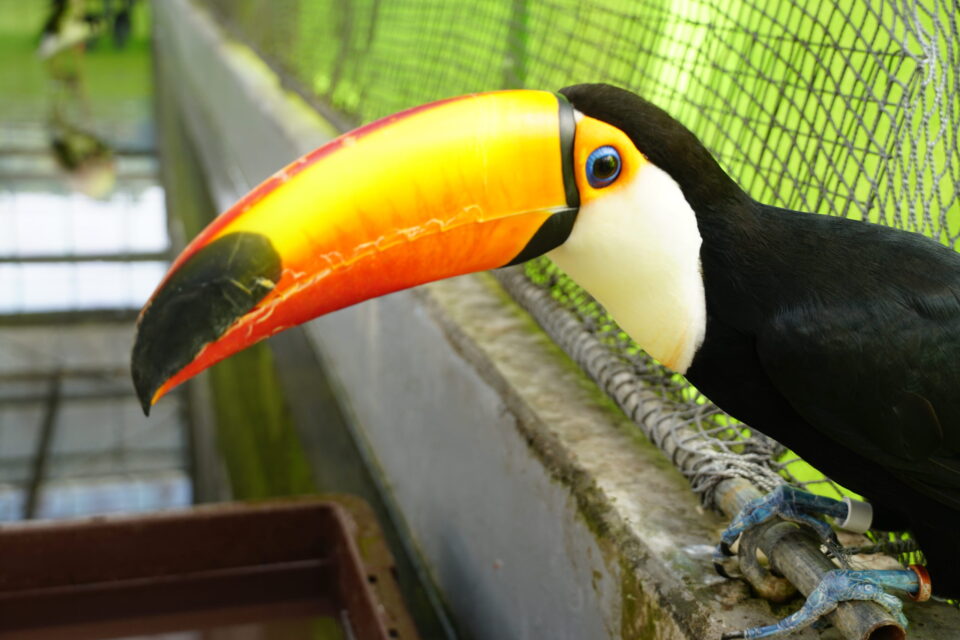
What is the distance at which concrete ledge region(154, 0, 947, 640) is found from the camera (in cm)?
145

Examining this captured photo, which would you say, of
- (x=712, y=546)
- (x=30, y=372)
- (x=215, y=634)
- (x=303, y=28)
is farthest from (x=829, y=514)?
(x=303, y=28)

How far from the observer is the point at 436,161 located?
1284 mm

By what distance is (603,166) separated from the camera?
127 centimetres

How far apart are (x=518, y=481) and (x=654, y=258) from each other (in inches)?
28.5

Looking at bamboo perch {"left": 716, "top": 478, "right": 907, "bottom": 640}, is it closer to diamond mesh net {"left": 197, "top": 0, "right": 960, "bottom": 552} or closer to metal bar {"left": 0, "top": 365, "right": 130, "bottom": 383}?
diamond mesh net {"left": 197, "top": 0, "right": 960, "bottom": 552}

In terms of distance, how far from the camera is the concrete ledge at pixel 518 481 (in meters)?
1.45

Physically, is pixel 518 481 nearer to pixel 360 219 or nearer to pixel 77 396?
pixel 360 219

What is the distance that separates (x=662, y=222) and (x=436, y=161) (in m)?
0.27

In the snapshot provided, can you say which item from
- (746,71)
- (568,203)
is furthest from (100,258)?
(568,203)

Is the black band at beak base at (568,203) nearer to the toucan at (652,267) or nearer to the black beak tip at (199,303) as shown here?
the toucan at (652,267)

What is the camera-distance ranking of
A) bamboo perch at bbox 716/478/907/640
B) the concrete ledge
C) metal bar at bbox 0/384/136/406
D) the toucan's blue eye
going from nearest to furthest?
bamboo perch at bbox 716/478/907/640, the toucan's blue eye, the concrete ledge, metal bar at bbox 0/384/136/406

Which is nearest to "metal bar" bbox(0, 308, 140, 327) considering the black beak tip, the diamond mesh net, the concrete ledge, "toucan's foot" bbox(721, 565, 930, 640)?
the diamond mesh net

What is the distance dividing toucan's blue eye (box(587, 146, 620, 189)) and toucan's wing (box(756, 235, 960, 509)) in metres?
0.25

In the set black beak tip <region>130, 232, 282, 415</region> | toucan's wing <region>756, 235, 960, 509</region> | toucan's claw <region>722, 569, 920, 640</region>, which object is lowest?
toucan's claw <region>722, 569, 920, 640</region>
